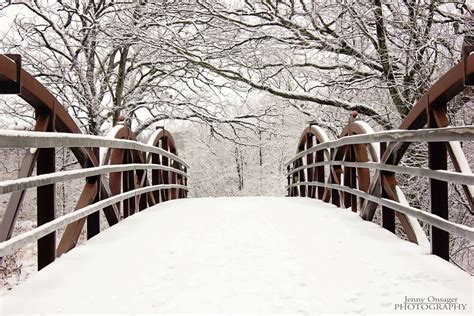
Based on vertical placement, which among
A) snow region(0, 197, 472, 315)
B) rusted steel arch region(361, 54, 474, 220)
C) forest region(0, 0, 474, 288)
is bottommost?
snow region(0, 197, 472, 315)

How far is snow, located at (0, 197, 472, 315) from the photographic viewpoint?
2.54 meters

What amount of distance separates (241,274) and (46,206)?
160 centimetres

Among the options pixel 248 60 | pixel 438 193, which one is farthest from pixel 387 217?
pixel 248 60

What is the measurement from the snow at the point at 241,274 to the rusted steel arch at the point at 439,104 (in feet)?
2.35

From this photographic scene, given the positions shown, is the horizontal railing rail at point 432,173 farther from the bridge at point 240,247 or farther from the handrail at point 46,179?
the handrail at point 46,179

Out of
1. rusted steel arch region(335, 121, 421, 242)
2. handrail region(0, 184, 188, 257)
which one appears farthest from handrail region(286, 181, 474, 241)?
handrail region(0, 184, 188, 257)

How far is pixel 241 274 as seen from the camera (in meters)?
3.05

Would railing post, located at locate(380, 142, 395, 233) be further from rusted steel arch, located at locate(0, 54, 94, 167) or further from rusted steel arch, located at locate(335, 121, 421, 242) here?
rusted steel arch, located at locate(0, 54, 94, 167)

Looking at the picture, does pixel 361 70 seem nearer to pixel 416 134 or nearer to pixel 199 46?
pixel 199 46

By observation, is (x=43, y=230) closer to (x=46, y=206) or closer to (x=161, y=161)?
(x=46, y=206)

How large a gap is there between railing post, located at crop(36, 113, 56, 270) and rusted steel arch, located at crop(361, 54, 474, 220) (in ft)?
9.57

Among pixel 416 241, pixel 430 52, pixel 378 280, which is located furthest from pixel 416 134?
pixel 430 52

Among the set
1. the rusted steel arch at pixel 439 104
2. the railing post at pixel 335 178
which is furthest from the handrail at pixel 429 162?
the railing post at pixel 335 178

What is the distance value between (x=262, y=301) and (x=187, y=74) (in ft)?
43.6
